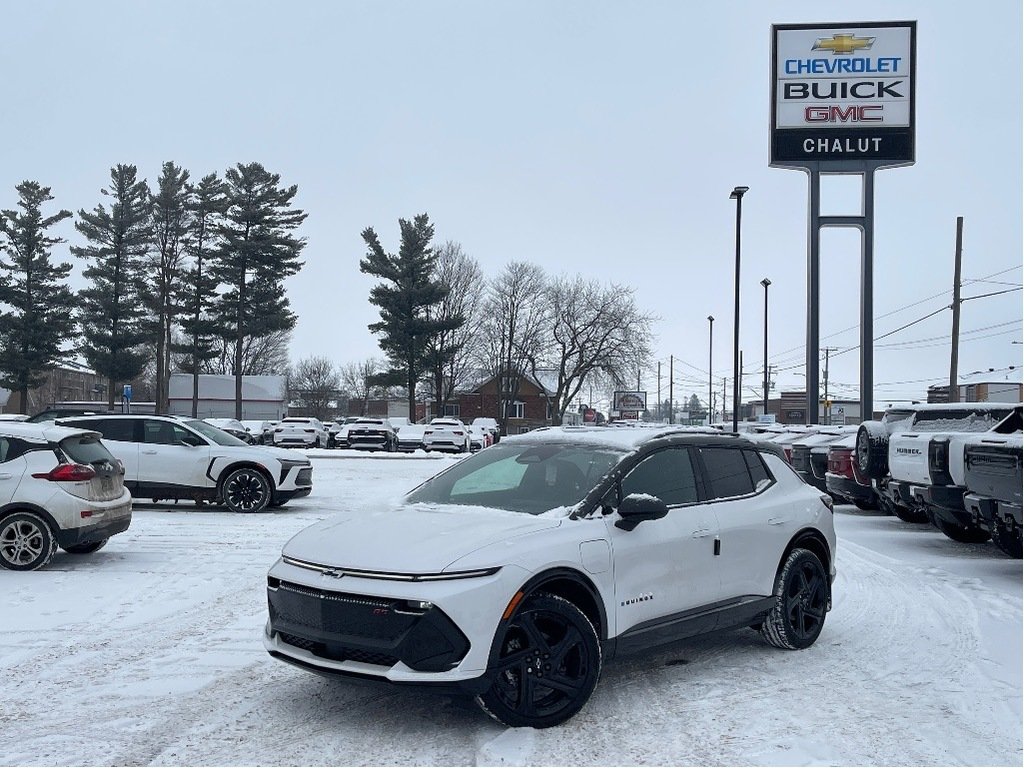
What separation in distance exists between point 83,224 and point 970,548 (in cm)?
5140

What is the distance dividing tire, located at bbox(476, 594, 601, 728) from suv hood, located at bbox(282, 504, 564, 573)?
1.45ft

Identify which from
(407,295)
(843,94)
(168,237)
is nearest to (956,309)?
(843,94)

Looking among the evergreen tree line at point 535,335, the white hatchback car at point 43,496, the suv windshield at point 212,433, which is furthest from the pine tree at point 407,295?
the white hatchback car at point 43,496

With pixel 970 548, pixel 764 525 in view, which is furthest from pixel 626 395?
pixel 764 525

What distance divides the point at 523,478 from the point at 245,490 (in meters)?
10.4

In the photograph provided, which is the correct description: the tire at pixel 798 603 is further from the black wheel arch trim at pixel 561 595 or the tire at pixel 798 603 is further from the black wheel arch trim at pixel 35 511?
the black wheel arch trim at pixel 35 511

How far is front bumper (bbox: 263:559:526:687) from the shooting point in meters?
4.77

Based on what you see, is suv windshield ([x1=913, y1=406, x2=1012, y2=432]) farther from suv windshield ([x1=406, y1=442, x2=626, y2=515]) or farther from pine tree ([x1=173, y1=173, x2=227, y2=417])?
pine tree ([x1=173, y1=173, x2=227, y2=417])

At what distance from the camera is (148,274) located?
5509cm

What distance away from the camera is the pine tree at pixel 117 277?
176ft

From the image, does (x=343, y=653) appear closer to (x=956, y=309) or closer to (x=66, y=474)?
(x=66, y=474)

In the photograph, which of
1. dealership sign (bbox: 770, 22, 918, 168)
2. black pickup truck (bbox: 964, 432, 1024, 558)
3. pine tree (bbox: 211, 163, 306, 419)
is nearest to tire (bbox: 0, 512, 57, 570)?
black pickup truck (bbox: 964, 432, 1024, 558)

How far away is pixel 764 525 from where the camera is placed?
6805mm

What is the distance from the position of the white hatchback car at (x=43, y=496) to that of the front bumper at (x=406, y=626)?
5.94 m
